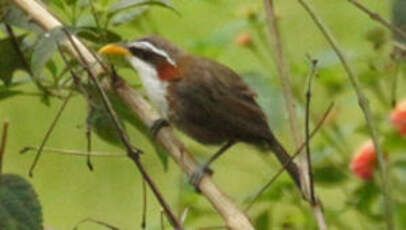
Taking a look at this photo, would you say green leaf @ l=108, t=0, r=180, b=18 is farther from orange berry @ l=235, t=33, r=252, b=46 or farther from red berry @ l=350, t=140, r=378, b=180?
orange berry @ l=235, t=33, r=252, b=46

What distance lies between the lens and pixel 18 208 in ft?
5.83

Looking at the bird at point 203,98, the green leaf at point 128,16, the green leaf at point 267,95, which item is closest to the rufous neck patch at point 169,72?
the bird at point 203,98

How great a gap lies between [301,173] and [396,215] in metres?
0.96

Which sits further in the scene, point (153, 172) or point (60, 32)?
point (153, 172)

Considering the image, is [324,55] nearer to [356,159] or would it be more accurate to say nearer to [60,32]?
[356,159]

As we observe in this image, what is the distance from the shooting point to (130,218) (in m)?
5.39

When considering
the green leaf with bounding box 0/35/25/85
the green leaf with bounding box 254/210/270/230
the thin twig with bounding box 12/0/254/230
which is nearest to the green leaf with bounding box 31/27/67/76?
the thin twig with bounding box 12/0/254/230

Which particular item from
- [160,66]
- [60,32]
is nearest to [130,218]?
[160,66]

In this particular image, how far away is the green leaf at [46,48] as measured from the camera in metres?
1.94

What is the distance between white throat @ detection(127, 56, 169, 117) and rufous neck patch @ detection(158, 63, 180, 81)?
0.03 meters

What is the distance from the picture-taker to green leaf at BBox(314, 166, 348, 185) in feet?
10.1

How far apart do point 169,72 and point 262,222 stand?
0.50 m

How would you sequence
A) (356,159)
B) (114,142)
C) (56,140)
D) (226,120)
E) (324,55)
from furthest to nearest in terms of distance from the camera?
(56,140), (324,55), (356,159), (226,120), (114,142)

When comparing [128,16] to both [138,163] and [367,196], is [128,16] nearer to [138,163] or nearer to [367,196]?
[138,163]
